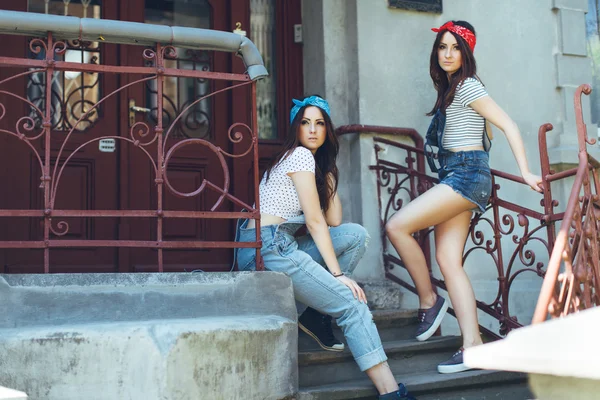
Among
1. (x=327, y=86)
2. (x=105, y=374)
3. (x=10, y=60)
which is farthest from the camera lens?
(x=327, y=86)

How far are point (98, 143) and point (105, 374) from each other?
2391 millimetres

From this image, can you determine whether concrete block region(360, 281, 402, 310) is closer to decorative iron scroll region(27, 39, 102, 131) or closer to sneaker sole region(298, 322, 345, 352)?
sneaker sole region(298, 322, 345, 352)

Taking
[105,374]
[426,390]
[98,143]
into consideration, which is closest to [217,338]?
[105,374]

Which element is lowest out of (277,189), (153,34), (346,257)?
(346,257)

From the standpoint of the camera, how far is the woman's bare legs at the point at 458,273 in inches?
178

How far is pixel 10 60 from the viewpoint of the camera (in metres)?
3.92

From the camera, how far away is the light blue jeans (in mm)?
4105

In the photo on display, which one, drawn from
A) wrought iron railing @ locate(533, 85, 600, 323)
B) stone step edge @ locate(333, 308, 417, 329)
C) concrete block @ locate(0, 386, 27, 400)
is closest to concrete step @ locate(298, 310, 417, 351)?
stone step edge @ locate(333, 308, 417, 329)

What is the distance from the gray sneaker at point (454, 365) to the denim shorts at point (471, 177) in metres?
0.85

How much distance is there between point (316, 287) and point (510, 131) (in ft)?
4.62

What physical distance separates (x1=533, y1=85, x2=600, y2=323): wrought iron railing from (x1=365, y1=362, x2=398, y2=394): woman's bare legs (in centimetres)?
94

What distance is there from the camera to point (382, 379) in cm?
407

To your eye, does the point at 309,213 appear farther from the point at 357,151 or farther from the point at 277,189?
the point at 357,151

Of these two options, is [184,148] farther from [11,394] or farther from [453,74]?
[11,394]
